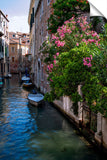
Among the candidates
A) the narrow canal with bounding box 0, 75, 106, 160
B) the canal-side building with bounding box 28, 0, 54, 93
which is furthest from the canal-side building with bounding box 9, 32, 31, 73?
the narrow canal with bounding box 0, 75, 106, 160

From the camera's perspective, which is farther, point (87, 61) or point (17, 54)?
point (17, 54)

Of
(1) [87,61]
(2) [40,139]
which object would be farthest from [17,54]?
(1) [87,61]

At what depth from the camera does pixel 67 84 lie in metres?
7.23

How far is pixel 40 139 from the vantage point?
24.7ft

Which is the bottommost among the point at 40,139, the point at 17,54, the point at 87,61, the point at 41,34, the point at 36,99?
the point at 40,139

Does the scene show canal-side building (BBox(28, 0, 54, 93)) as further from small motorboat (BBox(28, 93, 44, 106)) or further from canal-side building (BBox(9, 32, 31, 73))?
canal-side building (BBox(9, 32, 31, 73))

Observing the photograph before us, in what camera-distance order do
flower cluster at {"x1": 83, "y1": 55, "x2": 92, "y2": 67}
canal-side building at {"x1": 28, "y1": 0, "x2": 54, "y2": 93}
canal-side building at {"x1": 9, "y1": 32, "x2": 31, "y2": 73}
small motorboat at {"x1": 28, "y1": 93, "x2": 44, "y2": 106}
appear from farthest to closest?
1. canal-side building at {"x1": 9, "y1": 32, "x2": 31, "y2": 73}
2. canal-side building at {"x1": 28, "y1": 0, "x2": 54, "y2": 93}
3. small motorboat at {"x1": 28, "y1": 93, "x2": 44, "y2": 106}
4. flower cluster at {"x1": 83, "y1": 55, "x2": 92, "y2": 67}

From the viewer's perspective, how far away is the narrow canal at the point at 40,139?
6.19m

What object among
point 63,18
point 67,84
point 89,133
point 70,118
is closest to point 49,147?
point 89,133

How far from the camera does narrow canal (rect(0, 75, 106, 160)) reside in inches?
244

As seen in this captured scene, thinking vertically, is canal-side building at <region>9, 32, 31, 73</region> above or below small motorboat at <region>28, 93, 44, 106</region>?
above

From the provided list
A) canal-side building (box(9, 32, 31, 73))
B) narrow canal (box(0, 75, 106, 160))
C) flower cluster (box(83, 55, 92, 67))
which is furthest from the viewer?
canal-side building (box(9, 32, 31, 73))

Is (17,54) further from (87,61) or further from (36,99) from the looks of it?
(87,61)

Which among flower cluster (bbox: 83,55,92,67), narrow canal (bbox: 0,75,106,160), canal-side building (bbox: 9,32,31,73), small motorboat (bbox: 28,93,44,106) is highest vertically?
canal-side building (bbox: 9,32,31,73)
